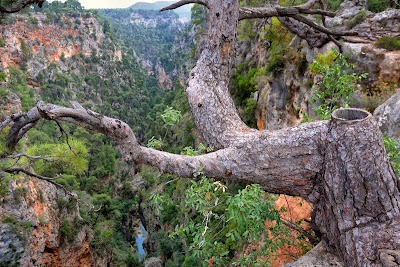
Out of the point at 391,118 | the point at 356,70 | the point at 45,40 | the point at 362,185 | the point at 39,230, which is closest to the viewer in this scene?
the point at 362,185

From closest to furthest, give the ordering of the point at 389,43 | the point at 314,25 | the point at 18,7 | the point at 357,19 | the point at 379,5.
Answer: the point at 18,7 < the point at 314,25 < the point at 389,43 < the point at 357,19 < the point at 379,5

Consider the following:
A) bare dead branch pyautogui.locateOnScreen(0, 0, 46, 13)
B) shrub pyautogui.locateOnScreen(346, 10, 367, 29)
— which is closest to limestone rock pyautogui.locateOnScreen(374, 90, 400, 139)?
shrub pyautogui.locateOnScreen(346, 10, 367, 29)

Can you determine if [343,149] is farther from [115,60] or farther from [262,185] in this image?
[115,60]

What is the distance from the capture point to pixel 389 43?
16.2 feet

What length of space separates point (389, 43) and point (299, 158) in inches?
147

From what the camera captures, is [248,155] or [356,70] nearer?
[248,155]

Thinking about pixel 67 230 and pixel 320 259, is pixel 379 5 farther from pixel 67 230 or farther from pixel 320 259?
pixel 67 230

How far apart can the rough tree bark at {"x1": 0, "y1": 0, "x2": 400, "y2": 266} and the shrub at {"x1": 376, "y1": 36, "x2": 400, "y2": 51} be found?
3.24 metres

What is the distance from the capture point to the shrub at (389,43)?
4.91 metres

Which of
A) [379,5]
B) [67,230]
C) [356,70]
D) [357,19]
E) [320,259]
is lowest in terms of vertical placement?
[67,230]

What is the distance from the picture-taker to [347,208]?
211 cm

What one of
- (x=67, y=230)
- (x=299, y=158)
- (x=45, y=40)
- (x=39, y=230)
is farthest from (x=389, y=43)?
(x=45, y=40)

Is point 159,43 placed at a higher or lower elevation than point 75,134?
higher

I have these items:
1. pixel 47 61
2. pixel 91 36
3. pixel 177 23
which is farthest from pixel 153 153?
pixel 177 23
